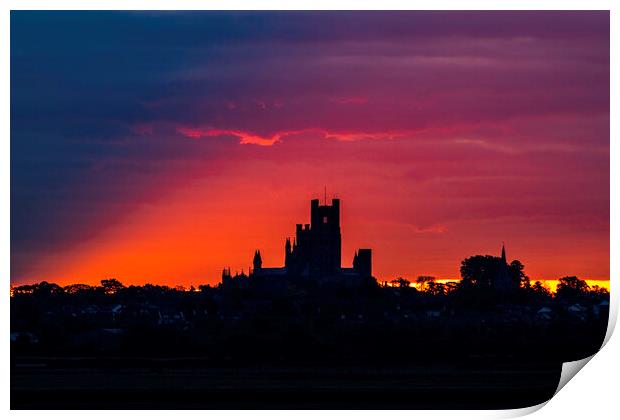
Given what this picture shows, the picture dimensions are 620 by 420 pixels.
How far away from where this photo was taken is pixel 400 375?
28781mm

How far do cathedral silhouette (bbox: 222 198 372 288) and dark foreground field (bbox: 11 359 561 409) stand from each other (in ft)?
8.19

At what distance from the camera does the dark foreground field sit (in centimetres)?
2342

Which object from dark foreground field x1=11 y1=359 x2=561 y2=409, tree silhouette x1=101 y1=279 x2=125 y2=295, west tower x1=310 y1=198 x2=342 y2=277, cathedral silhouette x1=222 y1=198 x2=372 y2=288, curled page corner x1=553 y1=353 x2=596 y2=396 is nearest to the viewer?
curled page corner x1=553 y1=353 x2=596 y2=396

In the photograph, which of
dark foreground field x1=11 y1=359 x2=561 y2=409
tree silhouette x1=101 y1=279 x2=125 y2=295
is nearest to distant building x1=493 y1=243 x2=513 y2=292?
dark foreground field x1=11 y1=359 x2=561 y2=409

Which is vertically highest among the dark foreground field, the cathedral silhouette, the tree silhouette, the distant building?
the cathedral silhouette

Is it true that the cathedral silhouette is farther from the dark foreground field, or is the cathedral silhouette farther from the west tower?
the dark foreground field

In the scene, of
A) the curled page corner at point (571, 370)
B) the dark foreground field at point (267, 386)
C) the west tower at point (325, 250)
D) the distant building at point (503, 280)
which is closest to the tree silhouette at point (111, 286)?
the dark foreground field at point (267, 386)

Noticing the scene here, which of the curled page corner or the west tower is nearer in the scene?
the curled page corner

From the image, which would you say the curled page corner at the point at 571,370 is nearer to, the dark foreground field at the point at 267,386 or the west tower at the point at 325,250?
the dark foreground field at the point at 267,386

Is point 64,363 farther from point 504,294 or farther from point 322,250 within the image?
point 322,250

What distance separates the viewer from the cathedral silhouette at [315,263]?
35219mm

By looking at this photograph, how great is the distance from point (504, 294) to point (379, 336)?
622 centimetres

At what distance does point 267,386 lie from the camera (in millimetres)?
26531
